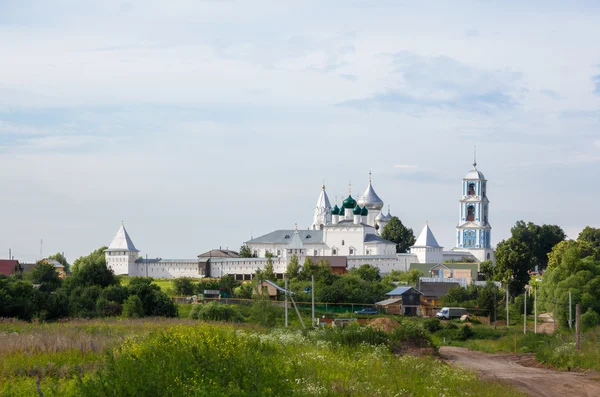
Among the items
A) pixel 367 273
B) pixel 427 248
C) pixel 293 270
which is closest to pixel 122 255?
pixel 293 270

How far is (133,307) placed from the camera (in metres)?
32.9

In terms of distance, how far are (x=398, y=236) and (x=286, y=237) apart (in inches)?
450

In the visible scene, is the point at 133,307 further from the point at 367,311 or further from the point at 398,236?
the point at 398,236

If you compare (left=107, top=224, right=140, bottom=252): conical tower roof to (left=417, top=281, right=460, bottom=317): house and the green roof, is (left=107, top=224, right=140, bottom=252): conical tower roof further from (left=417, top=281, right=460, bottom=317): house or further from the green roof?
(left=417, top=281, right=460, bottom=317): house

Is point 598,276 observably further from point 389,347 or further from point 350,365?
point 350,365

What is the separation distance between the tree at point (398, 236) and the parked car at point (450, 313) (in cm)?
5083

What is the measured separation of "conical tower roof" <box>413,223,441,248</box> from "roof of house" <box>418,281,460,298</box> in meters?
29.1

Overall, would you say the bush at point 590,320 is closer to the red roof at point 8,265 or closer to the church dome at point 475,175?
the red roof at point 8,265

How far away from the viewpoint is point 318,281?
187 feet

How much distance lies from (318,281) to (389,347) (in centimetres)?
3369

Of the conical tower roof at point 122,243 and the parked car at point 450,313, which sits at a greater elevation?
the conical tower roof at point 122,243

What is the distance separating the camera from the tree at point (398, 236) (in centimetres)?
9988

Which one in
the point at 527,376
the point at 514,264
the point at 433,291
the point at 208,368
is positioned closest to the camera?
the point at 208,368

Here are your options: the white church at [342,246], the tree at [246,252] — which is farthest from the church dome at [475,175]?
the tree at [246,252]
